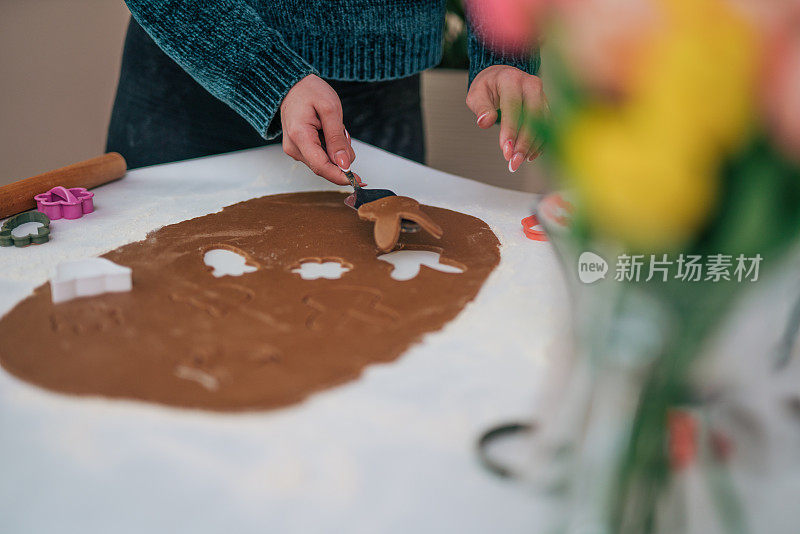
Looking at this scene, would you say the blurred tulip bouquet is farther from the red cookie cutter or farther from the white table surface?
the red cookie cutter

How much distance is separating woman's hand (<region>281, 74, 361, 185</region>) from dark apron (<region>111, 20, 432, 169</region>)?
0.27 metres

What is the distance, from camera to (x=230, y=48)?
3.58ft

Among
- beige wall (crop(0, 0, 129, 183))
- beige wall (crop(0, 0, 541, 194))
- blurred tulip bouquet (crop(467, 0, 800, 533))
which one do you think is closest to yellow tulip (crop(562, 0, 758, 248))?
blurred tulip bouquet (crop(467, 0, 800, 533))

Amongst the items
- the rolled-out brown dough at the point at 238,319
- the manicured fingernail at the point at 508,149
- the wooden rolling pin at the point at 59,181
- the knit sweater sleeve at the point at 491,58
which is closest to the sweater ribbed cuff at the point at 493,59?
the knit sweater sleeve at the point at 491,58

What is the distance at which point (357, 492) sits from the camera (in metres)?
0.47

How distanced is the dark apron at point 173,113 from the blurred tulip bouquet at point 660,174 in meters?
1.09

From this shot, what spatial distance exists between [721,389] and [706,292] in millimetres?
75

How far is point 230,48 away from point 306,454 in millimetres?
810

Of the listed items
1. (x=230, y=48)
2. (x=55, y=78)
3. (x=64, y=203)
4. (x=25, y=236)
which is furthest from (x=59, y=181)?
(x=55, y=78)

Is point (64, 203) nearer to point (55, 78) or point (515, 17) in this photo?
point (515, 17)

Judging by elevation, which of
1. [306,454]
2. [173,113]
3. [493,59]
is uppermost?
[493,59]

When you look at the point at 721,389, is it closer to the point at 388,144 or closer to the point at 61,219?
the point at 61,219

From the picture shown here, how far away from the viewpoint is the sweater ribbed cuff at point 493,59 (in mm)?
1258

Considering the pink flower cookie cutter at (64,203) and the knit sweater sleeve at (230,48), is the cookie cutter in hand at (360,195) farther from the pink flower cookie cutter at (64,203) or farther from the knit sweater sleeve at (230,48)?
the pink flower cookie cutter at (64,203)
